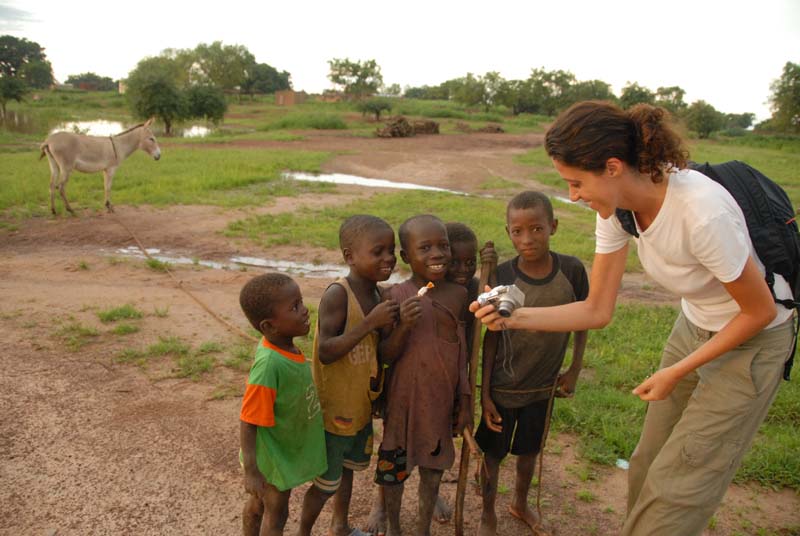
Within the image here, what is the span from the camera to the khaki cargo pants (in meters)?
2.03

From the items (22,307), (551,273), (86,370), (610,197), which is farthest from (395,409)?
(22,307)

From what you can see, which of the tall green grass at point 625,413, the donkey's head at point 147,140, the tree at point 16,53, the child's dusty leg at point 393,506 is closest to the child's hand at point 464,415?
the child's dusty leg at point 393,506

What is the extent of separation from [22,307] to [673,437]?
545cm

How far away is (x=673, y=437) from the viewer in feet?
7.00

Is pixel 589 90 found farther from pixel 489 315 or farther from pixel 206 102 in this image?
pixel 489 315

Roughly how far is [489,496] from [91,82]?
9505 centimetres

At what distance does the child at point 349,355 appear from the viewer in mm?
2385

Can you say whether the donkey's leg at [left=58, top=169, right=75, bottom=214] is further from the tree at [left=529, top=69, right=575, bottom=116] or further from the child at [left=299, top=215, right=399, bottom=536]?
the tree at [left=529, top=69, right=575, bottom=116]

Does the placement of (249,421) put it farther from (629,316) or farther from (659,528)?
(629,316)

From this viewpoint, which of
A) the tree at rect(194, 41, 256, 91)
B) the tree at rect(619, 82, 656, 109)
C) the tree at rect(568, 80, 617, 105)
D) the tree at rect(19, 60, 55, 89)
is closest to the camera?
the tree at rect(619, 82, 656, 109)

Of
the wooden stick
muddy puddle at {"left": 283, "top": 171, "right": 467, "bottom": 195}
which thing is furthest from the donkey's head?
the wooden stick

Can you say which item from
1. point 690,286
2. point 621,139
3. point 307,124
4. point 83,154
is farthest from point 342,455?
point 307,124

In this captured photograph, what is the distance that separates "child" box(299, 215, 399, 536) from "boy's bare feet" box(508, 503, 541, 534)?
0.85 metres

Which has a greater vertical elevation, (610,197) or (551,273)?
(610,197)
